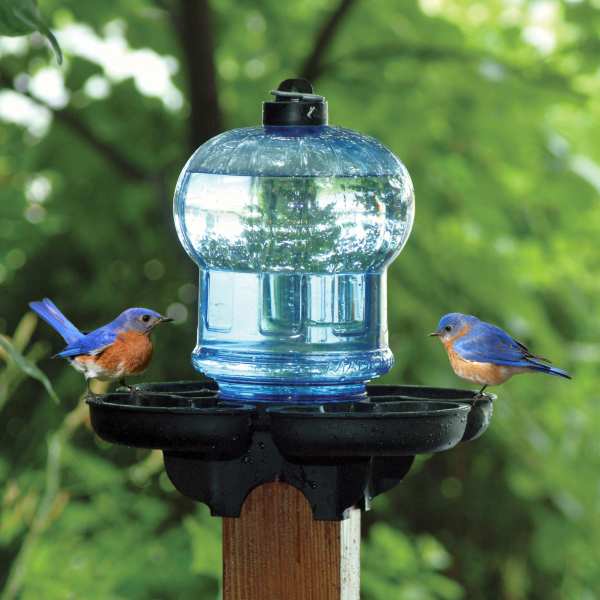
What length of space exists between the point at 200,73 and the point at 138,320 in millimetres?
2756

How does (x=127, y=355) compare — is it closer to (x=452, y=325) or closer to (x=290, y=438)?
(x=290, y=438)

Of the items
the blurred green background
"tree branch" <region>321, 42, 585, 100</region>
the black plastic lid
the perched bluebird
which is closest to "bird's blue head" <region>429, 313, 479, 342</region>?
the perched bluebird

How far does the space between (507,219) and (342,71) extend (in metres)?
0.97

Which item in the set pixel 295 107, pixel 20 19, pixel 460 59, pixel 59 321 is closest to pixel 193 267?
pixel 460 59

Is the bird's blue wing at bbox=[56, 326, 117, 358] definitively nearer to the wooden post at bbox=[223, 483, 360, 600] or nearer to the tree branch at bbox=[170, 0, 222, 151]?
the wooden post at bbox=[223, 483, 360, 600]

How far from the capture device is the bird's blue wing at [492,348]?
9.57ft

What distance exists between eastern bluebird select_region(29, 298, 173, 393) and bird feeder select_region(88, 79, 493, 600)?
0.07 meters

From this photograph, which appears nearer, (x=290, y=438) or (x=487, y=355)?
(x=290, y=438)

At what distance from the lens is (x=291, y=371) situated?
280 cm

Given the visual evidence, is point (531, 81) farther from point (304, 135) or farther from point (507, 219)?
point (304, 135)

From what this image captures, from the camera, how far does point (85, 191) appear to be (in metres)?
6.44

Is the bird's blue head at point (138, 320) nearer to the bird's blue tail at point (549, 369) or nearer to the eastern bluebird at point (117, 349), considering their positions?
the eastern bluebird at point (117, 349)

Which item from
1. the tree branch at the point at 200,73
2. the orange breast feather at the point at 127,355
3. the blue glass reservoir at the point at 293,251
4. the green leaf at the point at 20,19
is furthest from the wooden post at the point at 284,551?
the tree branch at the point at 200,73

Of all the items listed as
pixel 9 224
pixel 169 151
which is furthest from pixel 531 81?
pixel 9 224
